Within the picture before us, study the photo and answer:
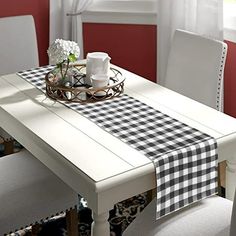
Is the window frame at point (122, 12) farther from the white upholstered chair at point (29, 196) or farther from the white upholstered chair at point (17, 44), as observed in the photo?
the white upholstered chair at point (29, 196)

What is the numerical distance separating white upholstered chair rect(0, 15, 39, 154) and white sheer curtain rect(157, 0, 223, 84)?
0.87 meters

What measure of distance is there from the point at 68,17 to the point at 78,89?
63.4 inches

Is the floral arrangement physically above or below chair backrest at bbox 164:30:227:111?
above

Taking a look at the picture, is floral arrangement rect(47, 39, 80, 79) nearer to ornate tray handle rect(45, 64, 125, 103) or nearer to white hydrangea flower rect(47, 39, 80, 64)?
white hydrangea flower rect(47, 39, 80, 64)

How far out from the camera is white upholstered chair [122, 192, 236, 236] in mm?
2104

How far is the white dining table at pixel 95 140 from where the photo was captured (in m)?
1.96

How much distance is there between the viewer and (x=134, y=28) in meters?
4.02

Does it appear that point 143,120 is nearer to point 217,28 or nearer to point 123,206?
point 123,206

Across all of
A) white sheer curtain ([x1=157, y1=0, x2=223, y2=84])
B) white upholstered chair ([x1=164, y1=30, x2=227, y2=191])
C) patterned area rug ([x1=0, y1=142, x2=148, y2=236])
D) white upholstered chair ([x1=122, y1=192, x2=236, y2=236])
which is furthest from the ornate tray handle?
white sheer curtain ([x1=157, y1=0, x2=223, y2=84])

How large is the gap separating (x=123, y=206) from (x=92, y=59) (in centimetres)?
87

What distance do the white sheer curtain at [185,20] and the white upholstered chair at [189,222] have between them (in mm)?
1499

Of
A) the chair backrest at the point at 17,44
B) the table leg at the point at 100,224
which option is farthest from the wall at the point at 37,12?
the table leg at the point at 100,224

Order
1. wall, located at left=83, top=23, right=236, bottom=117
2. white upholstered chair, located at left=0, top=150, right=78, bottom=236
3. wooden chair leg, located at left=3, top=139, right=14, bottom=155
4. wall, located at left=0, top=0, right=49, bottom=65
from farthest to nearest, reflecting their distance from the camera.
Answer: wall, located at left=83, top=23, right=236, bottom=117 < wall, located at left=0, top=0, right=49, bottom=65 < wooden chair leg, located at left=3, top=139, right=14, bottom=155 < white upholstered chair, located at left=0, top=150, right=78, bottom=236

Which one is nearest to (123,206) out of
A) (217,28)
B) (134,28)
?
(217,28)
